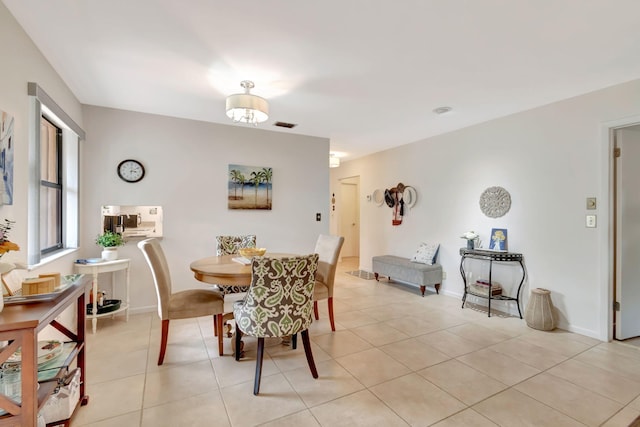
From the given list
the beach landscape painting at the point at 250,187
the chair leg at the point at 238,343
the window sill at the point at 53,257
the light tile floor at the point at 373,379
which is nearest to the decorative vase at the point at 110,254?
the window sill at the point at 53,257

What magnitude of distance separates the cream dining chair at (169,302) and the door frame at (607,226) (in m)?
3.57

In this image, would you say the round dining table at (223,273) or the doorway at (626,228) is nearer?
the round dining table at (223,273)

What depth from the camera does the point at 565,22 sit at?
6.04ft

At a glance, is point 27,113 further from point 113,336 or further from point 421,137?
point 421,137

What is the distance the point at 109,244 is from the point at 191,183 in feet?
3.69

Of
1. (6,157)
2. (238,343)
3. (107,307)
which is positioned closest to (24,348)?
(6,157)

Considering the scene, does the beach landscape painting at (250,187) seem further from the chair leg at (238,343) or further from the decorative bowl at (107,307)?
the chair leg at (238,343)

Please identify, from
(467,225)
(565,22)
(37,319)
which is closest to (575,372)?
(467,225)

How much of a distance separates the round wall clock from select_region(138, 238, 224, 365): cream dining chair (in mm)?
1414

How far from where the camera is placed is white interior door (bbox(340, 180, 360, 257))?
781cm

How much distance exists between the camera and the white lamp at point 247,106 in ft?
8.16

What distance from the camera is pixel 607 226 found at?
111 inches

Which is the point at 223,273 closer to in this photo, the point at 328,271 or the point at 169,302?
the point at 169,302

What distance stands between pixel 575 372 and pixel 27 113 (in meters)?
4.38
